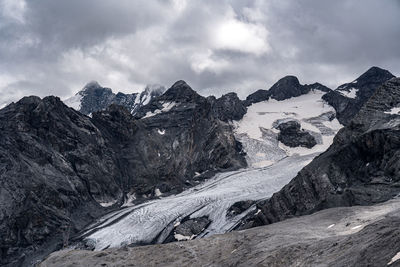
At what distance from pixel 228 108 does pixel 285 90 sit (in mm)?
42879

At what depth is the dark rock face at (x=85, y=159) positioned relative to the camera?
67688 mm

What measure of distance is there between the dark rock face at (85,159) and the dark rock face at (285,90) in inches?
2504

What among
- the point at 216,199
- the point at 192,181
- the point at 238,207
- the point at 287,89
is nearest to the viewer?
the point at 238,207

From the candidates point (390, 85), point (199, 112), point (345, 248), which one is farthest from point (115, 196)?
point (345, 248)

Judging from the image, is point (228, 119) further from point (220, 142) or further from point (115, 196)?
point (115, 196)

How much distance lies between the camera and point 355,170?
157 feet

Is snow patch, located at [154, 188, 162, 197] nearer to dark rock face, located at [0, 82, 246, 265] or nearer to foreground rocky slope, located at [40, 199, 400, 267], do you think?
dark rock face, located at [0, 82, 246, 265]

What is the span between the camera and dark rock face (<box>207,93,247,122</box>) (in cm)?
14527

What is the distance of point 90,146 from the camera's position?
93562mm

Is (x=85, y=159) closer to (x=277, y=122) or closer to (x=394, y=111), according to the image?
(x=394, y=111)

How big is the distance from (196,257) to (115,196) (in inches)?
2630

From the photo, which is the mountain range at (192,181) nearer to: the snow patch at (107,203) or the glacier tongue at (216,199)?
the glacier tongue at (216,199)

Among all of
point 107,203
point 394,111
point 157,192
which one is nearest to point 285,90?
point 157,192

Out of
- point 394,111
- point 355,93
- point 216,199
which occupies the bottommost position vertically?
point 216,199
